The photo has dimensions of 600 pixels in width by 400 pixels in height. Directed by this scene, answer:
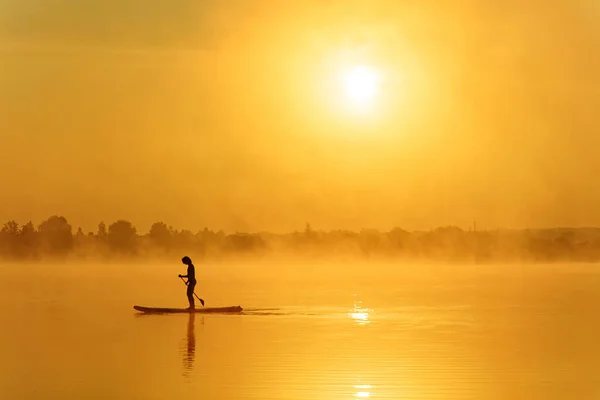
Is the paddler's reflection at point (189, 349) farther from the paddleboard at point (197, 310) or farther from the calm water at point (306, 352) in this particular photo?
the paddleboard at point (197, 310)

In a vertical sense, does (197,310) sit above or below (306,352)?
above

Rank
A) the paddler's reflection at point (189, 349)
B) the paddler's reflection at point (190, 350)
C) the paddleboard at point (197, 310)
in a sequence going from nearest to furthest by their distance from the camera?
the paddler's reflection at point (189, 349), the paddler's reflection at point (190, 350), the paddleboard at point (197, 310)

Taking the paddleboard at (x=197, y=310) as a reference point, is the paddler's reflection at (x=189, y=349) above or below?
below

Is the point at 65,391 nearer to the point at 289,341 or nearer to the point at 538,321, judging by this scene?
the point at 289,341

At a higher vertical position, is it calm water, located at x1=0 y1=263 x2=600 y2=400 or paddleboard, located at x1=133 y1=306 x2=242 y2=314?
paddleboard, located at x1=133 y1=306 x2=242 y2=314

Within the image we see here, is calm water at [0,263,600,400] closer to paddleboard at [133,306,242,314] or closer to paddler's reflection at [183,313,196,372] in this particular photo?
paddler's reflection at [183,313,196,372]

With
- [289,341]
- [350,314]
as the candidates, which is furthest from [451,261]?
[289,341]

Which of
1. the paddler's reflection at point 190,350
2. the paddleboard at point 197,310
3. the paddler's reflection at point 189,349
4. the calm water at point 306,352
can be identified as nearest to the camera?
the calm water at point 306,352

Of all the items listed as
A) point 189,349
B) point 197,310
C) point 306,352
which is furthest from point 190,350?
point 197,310

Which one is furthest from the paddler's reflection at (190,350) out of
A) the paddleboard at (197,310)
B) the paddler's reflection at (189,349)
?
the paddleboard at (197,310)

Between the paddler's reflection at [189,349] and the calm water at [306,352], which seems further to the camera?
the paddler's reflection at [189,349]

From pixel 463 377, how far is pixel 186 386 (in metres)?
3.54

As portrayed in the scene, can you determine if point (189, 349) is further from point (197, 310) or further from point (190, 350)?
point (197, 310)

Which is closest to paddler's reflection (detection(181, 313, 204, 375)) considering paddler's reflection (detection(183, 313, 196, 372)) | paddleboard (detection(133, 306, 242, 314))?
paddler's reflection (detection(183, 313, 196, 372))
